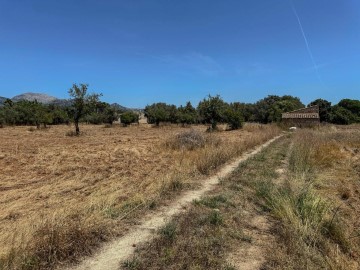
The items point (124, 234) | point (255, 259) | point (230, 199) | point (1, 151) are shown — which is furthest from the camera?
point (1, 151)

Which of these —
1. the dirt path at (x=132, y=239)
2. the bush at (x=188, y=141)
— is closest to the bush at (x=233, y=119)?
the bush at (x=188, y=141)

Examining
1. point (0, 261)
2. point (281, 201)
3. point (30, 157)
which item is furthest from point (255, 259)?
point (30, 157)

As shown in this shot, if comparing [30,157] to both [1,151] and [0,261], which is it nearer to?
→ [1,151]

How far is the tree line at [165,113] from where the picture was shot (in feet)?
94.4

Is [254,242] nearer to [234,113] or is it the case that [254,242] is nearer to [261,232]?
[261,232]

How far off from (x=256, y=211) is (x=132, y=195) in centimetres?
294

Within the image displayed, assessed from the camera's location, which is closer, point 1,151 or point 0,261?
point 0,261

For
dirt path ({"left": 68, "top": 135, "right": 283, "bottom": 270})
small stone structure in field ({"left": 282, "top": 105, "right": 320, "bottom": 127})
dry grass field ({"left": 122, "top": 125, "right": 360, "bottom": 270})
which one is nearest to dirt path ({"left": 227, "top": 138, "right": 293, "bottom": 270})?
dry grass field ({"left": 122, "top": 125, "right": 360, "bottom": 270})

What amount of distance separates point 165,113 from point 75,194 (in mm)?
39796

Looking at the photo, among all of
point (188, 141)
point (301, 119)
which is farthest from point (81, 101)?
point (301, 119)

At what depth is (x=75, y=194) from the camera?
8.12 m

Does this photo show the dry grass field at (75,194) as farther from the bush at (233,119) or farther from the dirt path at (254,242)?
the bush at (233,119)

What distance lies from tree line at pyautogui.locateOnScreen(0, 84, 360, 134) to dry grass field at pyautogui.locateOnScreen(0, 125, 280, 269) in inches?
487

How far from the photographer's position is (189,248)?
4.79 m
